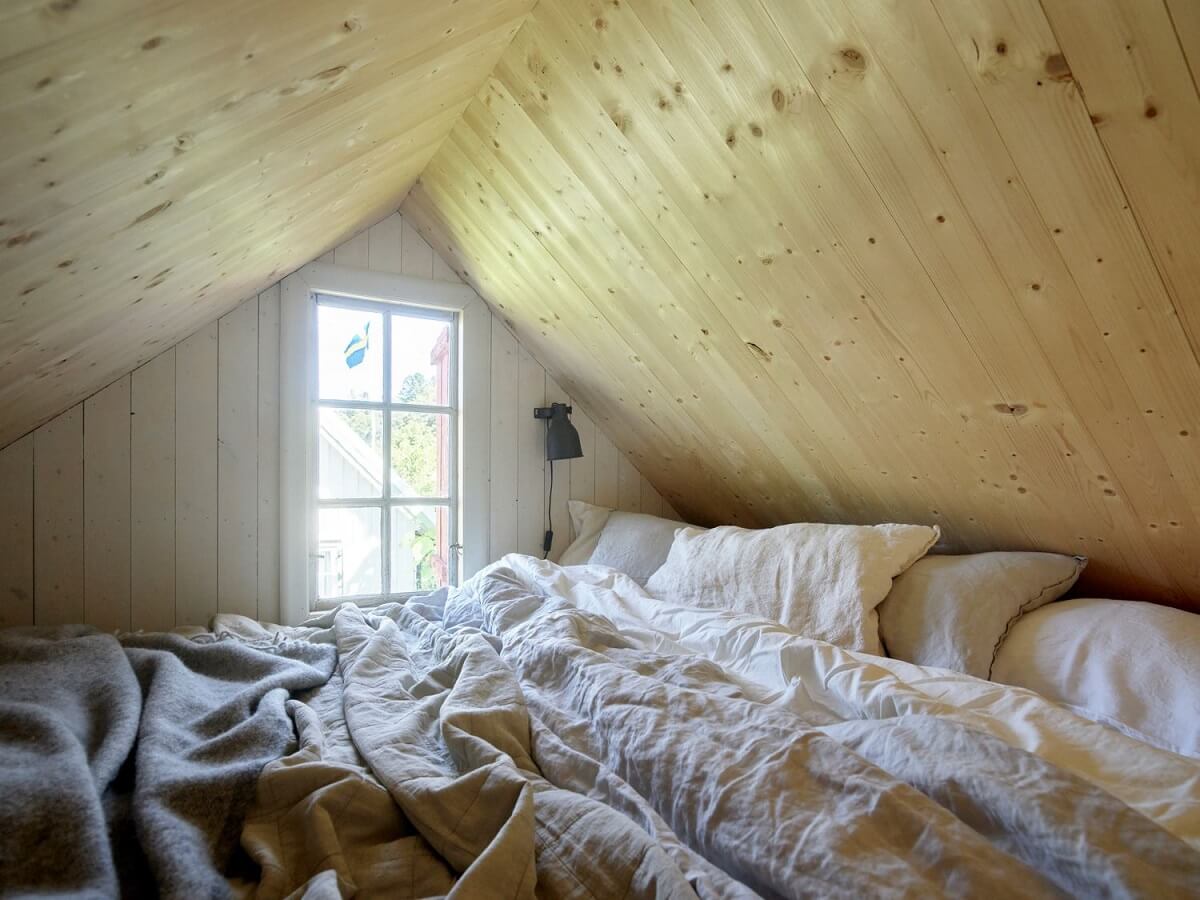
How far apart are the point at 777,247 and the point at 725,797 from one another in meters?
1.11

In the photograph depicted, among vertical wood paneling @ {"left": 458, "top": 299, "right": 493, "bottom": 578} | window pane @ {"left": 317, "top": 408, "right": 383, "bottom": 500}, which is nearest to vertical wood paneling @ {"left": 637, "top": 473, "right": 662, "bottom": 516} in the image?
vertical wood paneling @ {"left": 458, "top": 299, "right": 493, "bottom": 578}

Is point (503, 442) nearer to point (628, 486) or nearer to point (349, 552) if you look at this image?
point (628, 486)

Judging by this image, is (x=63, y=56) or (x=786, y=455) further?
(x=786, y=455)

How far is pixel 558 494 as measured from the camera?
113 inches

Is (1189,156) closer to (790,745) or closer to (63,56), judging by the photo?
(790,745)

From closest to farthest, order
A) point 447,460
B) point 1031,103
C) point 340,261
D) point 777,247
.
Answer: point 1031,103
point 777,247
point 340,261
point 447,460

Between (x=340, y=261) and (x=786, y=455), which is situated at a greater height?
(x=340, y=261)

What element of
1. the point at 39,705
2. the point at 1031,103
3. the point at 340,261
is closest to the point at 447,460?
the point at 340,261

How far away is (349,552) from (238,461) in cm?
57

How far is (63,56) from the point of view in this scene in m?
0.61

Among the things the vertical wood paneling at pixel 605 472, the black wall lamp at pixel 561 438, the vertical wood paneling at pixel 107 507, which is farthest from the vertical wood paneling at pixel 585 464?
the vertical wood paneling at pixel 107 507

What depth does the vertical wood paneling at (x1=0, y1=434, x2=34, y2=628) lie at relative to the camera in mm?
1905

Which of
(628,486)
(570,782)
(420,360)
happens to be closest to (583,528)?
(628,486)

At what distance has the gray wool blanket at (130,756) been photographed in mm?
667
